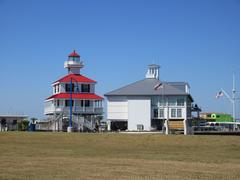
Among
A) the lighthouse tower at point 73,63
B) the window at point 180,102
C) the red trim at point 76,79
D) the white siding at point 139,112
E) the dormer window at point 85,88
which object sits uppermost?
the lighthouse tower at point 73,63

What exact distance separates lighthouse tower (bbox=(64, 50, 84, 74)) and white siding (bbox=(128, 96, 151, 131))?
37.9 feet

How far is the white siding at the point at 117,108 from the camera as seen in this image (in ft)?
272

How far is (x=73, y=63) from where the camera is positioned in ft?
250

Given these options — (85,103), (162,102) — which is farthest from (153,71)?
(85,103)

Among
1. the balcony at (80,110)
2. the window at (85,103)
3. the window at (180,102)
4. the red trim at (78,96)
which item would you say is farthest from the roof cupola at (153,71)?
the window at (85,103)

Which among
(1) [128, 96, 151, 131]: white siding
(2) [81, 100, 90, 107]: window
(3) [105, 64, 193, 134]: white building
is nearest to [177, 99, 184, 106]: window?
(3) [105, 64, 193, 134]: white building

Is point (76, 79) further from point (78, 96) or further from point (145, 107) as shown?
point (145, 107)

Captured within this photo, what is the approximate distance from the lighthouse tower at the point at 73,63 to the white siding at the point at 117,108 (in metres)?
9.88

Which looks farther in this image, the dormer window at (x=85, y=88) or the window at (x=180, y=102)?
the window at (x=180, y=102)

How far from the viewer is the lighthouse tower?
76062 millimetres

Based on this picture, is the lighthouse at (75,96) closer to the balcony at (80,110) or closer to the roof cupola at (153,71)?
the balcony at (80,110)

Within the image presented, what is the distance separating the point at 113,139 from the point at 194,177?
20325mm

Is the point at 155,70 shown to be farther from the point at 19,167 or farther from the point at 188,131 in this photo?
the point at 19,167

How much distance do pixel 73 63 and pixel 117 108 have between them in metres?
12.3
